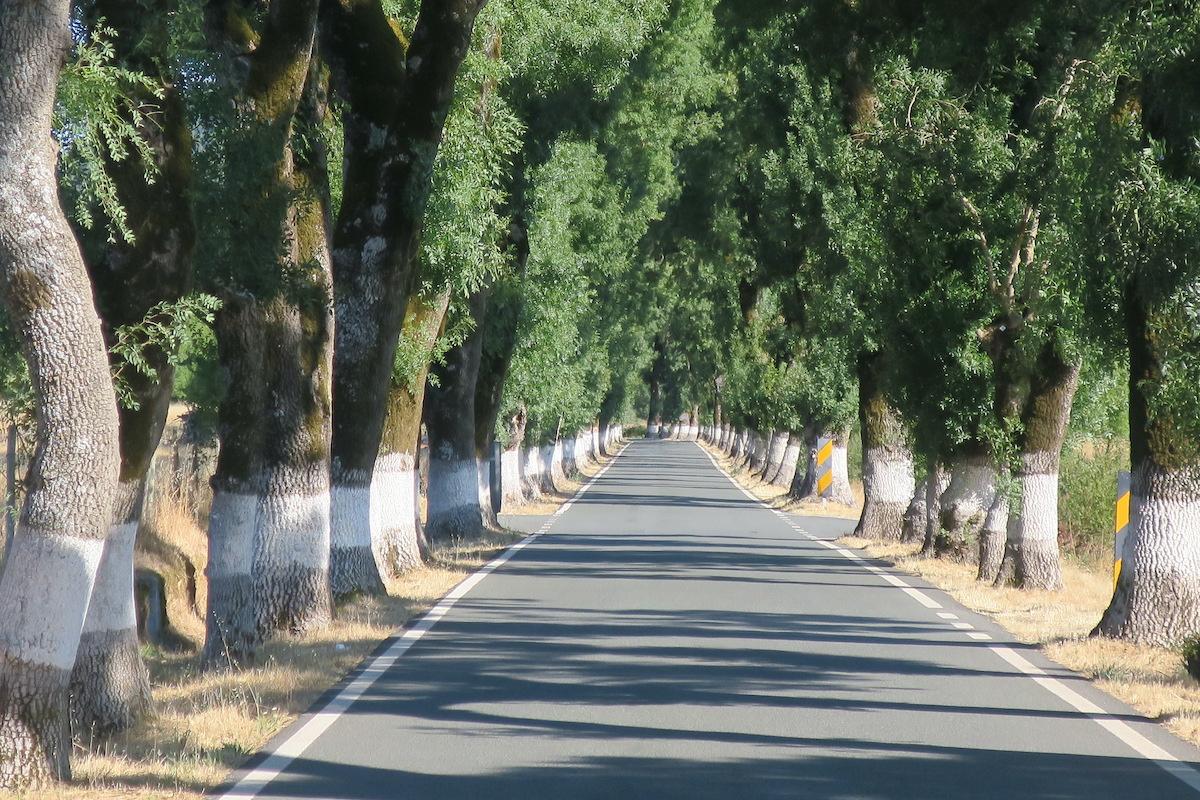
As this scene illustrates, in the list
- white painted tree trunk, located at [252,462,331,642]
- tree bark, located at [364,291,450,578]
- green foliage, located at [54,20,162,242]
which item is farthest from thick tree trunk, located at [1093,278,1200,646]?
tree bark, located at [364,291,450,578]

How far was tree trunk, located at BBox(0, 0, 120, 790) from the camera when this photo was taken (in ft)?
27.8

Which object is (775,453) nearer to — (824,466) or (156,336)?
(824,466)

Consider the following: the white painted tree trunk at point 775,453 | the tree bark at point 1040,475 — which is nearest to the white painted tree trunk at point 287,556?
the tree bark at point 1040,475

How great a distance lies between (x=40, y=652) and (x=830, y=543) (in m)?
Result: 23.6

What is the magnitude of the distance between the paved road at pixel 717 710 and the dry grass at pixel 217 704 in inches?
17.5

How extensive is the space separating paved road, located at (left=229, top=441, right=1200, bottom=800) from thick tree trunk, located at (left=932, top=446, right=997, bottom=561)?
4796 mm

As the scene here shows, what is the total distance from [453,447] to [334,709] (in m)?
18.4

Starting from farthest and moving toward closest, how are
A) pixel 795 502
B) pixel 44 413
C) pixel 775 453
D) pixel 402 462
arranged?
pixel 775 453 < pixel 795 502 < pixel 402 462 < pixel 44 413

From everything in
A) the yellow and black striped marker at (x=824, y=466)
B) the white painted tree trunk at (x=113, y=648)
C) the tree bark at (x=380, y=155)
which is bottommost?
the white painted tree trunk at (x=113, y=648)

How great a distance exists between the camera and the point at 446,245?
65.5 ft

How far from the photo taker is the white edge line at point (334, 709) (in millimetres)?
8703

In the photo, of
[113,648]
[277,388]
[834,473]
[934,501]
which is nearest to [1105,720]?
[113,648]

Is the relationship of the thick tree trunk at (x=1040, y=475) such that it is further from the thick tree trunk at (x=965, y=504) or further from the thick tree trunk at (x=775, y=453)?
the thick tree trunk at (x=775, y=453)

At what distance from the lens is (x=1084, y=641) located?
15.3m
